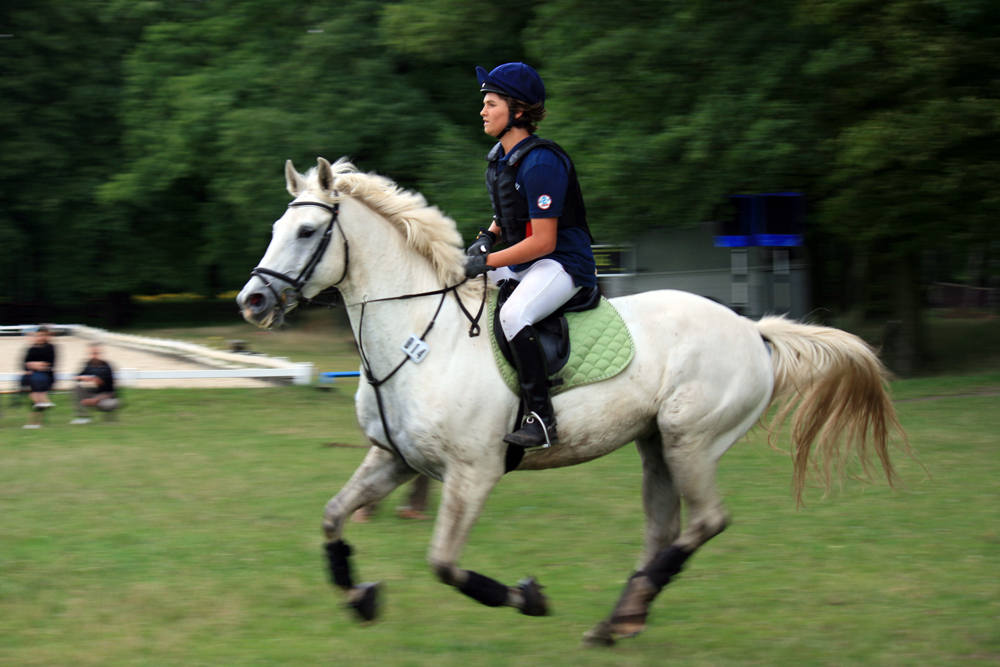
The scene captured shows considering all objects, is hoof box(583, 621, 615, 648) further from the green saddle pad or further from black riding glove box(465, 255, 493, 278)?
black riding glove box(465, 255, 493, 278)

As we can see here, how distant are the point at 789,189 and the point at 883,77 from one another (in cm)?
260

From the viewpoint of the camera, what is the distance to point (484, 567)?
20.5ft

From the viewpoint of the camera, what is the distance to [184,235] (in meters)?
31.0

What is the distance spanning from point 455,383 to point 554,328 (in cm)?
59

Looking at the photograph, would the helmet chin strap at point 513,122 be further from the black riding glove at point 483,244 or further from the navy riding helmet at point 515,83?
the black riding glove at point 483,244

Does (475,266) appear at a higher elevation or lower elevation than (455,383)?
higher

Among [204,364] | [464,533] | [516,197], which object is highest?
[516,197]

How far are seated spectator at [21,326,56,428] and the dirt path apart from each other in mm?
1833

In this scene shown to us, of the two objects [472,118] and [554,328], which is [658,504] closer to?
[554,328]

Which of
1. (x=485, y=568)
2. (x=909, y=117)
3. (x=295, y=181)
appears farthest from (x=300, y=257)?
(x=909, y=117)

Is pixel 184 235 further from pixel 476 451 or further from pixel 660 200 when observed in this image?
pixel 476 451

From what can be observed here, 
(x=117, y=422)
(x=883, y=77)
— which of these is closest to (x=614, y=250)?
(x=883, y=77)

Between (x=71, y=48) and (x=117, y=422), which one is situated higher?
(x=71, y=48)

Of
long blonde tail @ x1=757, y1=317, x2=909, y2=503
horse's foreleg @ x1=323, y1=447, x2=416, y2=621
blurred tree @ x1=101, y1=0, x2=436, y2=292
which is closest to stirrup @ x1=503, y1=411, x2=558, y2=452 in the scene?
horse's foreleg @ x1=323, y1=447, x2=416, y2=621
